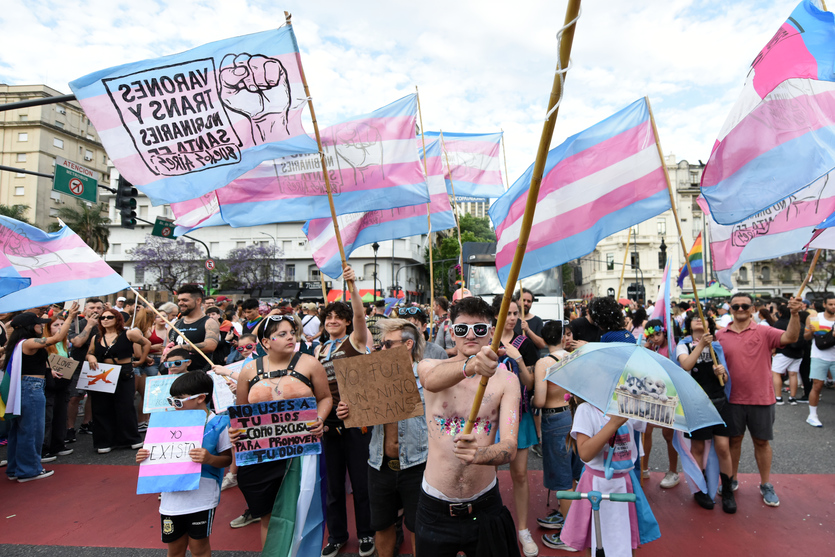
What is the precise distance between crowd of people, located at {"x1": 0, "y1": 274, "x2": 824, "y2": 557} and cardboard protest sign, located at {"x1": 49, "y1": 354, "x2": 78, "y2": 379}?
0.26 ft

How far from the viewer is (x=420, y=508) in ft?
8.71

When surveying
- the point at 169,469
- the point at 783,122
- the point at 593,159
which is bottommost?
the point at 169,469

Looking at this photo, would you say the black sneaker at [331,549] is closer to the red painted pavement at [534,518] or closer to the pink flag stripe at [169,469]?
the red painted pavement at [534,518]

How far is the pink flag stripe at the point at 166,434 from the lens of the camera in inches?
128

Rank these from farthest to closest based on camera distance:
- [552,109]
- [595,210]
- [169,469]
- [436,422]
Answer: [595,210]
[169,469]
[436,422]
[552,109]

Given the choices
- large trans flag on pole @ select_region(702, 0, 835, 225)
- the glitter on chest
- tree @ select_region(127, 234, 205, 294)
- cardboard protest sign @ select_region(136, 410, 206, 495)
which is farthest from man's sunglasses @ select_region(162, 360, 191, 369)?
tree @ select_region(127, 234, 205, 294)

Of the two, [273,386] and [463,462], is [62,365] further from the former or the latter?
[463,462]

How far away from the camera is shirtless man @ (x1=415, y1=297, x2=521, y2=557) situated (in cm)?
249

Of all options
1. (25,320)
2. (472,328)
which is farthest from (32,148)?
(472,328)

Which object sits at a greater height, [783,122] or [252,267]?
[252,267]

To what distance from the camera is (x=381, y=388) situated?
130 inches

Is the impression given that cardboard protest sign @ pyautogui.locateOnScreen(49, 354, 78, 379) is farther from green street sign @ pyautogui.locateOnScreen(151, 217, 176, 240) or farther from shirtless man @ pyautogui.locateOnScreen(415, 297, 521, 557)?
shirtless man @ pyautogui.locateOnScreen(415, 297, 521, 557)

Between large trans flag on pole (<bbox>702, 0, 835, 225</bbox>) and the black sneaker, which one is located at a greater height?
large trans flag on pole (<bbox>702, 0, 835, 225</bbox>)

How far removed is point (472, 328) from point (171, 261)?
49859 millimetres
